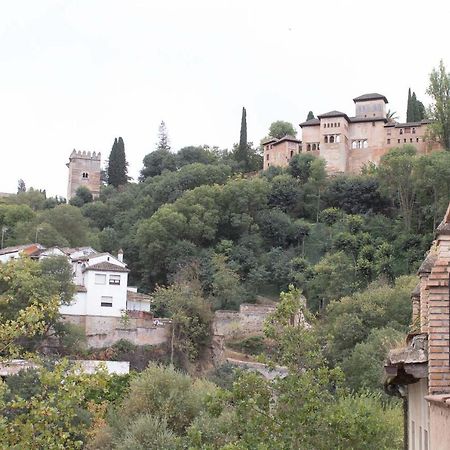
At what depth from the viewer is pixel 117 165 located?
103 metres

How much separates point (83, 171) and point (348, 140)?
37234mm

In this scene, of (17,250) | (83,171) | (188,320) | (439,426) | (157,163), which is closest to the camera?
(439,426)

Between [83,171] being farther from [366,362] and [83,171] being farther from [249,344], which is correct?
[366,362]

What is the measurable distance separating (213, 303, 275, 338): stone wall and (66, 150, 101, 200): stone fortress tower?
162 feet

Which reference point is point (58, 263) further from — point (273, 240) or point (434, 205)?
point (434, 205)

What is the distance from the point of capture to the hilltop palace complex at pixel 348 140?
8819 cm

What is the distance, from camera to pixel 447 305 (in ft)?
26.2

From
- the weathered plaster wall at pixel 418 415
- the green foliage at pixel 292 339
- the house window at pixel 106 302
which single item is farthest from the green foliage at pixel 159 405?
the house window at pixel 106 302

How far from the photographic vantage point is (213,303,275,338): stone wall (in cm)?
Answer: 6131

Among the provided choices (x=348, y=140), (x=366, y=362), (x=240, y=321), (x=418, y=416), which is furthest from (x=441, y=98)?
(x=418, y=416)

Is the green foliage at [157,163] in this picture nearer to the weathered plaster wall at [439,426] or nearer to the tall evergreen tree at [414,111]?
the tall evergreen tree at [414,111]

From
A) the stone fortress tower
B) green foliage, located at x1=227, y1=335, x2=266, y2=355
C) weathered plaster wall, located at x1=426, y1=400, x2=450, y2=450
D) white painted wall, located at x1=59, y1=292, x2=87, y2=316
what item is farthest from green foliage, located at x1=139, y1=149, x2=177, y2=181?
weathered plaster wall, located at x1=426, y1=400, x2=450, y2=450

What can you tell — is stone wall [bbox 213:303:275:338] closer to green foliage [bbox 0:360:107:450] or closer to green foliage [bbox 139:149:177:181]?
green foliage [bbox 139:149:177:181]

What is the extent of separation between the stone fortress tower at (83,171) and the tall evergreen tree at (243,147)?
68.2ft
